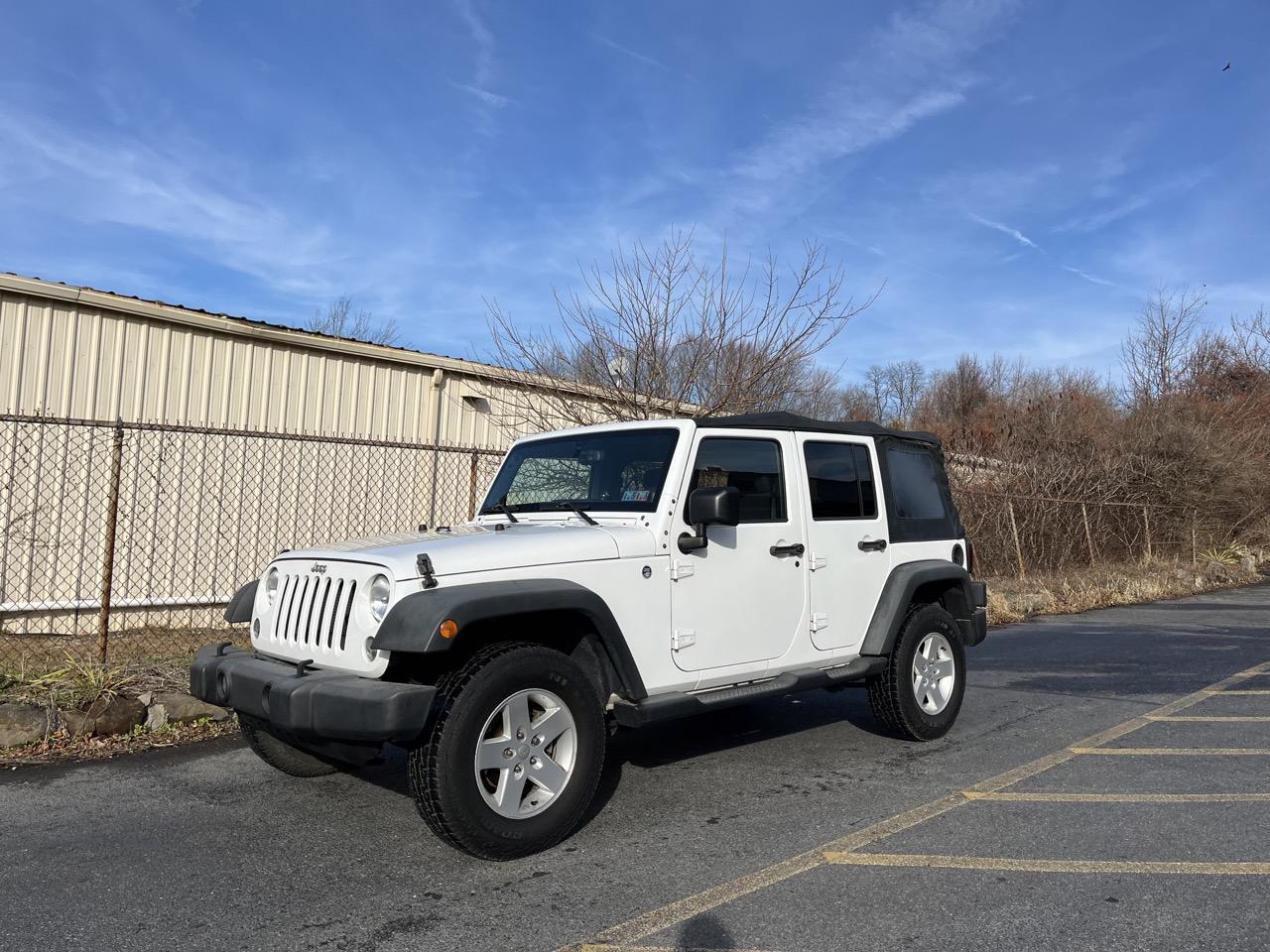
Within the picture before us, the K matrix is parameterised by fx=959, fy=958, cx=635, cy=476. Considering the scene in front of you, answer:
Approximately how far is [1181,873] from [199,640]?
24.5ft

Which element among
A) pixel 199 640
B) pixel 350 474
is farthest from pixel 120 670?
pixel 350 474

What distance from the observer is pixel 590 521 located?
464 centimetres

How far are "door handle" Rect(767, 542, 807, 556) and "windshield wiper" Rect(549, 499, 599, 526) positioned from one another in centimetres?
100

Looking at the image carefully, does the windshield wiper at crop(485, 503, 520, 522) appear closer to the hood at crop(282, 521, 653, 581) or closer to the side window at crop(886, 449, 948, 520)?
the hood at crop(282, 521, 653, 581)

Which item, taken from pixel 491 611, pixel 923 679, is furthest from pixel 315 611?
pixel 923 679

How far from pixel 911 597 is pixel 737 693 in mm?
1562

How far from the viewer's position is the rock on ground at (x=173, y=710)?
234 inches

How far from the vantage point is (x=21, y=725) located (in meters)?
5.50

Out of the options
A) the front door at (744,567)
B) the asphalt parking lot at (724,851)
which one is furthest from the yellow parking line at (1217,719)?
the front door at (744,567)

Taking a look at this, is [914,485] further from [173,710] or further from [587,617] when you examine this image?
[173,710]

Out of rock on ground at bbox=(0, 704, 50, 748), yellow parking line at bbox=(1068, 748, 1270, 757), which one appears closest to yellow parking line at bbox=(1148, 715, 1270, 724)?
yellow parking line at bbox=(1068, 748, 1270, 757)

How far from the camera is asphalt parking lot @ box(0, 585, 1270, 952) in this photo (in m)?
3.25

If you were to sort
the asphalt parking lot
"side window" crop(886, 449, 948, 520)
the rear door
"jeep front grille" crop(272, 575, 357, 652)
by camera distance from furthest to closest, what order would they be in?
"side window" crop(886, 449, 948, 520)
the rear door
"jeep front grille" crop(272, 575, 357, 652)
the asphalt parking lot

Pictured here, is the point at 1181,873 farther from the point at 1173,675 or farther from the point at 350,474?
the point at 350,474
